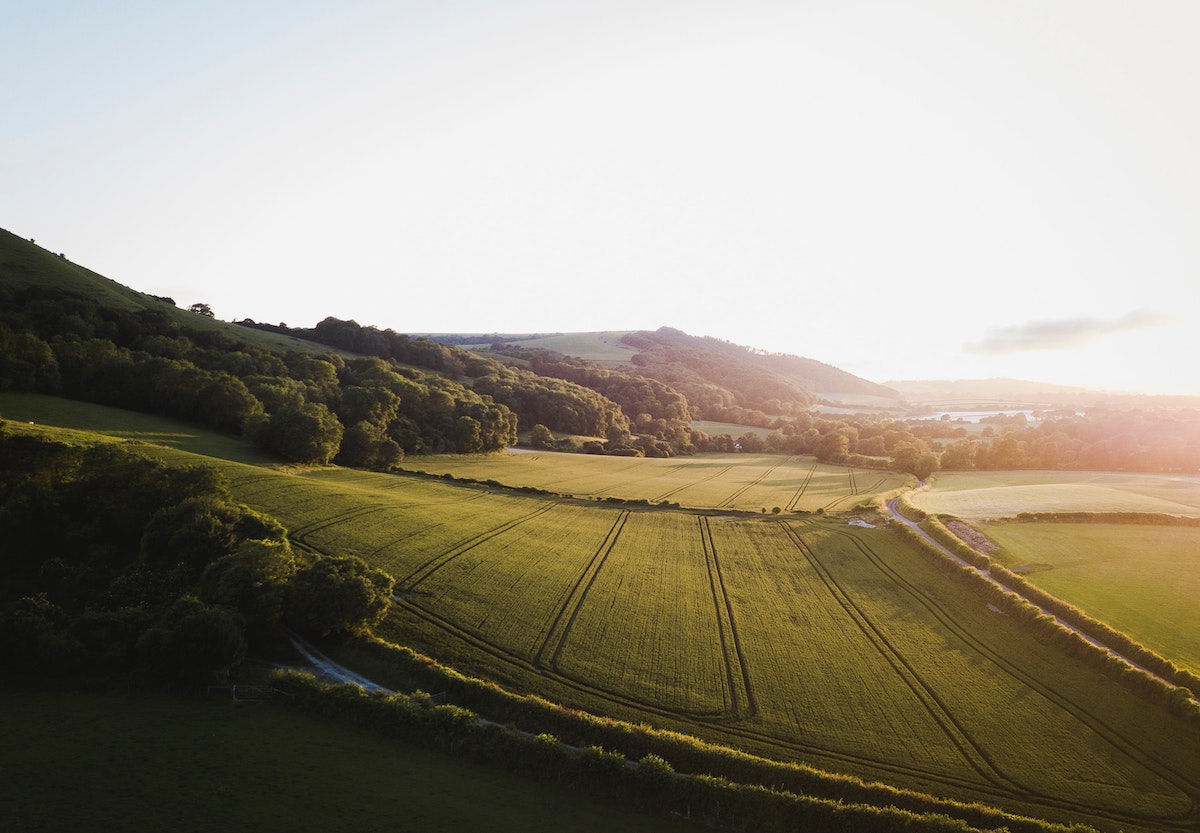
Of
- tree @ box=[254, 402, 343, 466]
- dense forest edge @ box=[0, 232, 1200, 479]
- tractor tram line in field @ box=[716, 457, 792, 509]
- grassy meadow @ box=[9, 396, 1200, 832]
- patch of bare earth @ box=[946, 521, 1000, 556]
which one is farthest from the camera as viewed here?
tractor tram line in field @ box=[716, 457, 792, 509]

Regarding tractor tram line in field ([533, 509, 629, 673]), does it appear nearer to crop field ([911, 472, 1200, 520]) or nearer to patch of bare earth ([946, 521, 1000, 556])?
patch of bare earth ([946, 521, 1000, 556])

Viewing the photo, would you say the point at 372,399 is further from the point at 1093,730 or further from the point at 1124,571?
the point at 1124,571

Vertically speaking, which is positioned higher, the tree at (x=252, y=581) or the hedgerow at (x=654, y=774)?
the tree at (x=252, y=581)

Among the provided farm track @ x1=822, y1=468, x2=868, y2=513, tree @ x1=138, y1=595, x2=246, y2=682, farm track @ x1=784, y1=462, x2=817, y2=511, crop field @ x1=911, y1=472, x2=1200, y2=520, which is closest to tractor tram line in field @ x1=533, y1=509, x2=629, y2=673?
tree @ x1=138, y1=595, x2=246, y2=682

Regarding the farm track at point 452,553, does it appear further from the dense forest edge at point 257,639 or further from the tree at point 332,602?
the tree at point 332,602

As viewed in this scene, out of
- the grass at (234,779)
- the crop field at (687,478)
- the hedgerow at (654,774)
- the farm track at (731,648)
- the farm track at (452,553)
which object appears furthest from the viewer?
the crop field at (687,478)

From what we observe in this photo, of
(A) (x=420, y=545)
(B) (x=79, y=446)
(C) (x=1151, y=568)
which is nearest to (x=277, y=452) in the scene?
(B) (x=79, y=446)

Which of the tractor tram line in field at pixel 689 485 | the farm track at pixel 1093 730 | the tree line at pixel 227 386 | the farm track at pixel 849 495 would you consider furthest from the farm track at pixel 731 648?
the tree line at pixel 227 386
